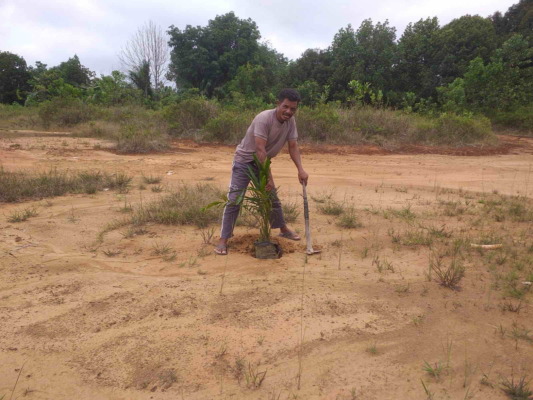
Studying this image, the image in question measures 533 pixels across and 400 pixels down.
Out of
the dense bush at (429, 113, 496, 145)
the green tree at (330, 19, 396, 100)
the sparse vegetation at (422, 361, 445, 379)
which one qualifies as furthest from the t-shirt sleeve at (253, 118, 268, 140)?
the green tree at (330, 19, 396, 100)

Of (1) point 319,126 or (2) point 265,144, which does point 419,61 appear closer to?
(1) point 319,126

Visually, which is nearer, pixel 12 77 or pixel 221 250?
pixel 221 250

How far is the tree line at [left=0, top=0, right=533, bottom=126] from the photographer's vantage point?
1576 centimetres

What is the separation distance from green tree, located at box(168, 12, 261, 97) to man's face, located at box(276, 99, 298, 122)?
23.2 m

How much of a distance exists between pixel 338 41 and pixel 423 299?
21.0 m

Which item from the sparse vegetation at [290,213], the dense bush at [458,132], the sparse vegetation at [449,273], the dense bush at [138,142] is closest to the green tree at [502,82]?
the dense bush at [458,132]

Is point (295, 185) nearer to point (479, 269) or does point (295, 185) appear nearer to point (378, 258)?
point (378, 258)

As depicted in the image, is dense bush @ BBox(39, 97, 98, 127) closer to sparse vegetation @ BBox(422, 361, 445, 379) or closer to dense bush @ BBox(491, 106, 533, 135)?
sparse vegetation @ BBox(422, 361, 445, 379)

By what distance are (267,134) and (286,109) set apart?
0.89 ft

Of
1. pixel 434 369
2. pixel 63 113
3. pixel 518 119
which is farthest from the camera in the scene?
pixel 518 119

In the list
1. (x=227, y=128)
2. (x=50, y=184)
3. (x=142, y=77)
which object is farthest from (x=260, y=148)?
Answer: (x=142, y=77)

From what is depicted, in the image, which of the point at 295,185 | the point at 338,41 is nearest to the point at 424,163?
the point at 295,185

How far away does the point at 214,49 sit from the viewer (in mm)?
26391

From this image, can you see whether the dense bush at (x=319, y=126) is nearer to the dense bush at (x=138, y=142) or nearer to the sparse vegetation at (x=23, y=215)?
the dense bush at (x=138, y=142)
